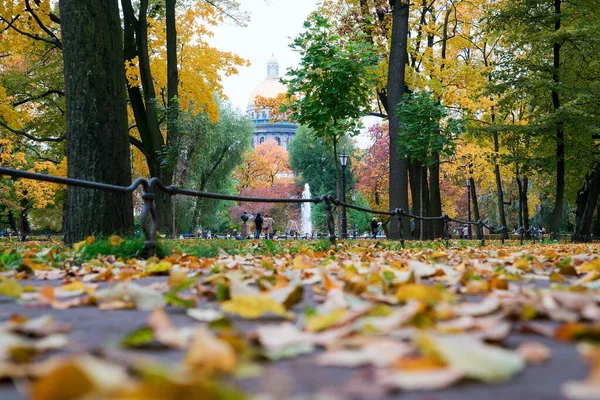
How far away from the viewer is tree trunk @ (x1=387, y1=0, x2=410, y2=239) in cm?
1783

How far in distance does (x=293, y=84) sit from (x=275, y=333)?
14.7m

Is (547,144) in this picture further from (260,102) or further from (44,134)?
(44,134)

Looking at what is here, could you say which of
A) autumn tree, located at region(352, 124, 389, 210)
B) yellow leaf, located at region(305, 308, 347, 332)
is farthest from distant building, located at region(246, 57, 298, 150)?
yellow leaf, located at region(305, 308, 347, 332)

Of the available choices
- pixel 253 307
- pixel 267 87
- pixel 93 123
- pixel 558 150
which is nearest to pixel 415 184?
pixel 558 150

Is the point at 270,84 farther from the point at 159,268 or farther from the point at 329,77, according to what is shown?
the point at 159,268

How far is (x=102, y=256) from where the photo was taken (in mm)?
5352

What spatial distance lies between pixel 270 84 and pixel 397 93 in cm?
15144

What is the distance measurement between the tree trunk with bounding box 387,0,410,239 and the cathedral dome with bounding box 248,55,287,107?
449ft

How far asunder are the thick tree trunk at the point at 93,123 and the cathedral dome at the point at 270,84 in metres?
148

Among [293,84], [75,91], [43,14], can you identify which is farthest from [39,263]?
[43,14]

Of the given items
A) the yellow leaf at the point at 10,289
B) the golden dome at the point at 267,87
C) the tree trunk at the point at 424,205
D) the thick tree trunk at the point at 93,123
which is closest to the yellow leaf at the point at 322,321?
the yellow leaf at the point at 10,289

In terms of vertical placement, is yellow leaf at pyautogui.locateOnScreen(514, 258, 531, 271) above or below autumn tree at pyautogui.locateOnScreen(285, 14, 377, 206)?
below

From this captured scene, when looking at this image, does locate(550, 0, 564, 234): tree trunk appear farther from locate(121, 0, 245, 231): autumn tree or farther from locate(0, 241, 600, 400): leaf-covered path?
locate(0, 241, 600, 400): leaf-covered path

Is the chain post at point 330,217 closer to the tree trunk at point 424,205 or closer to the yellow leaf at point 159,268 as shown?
the yellow leaf at point 159,268
